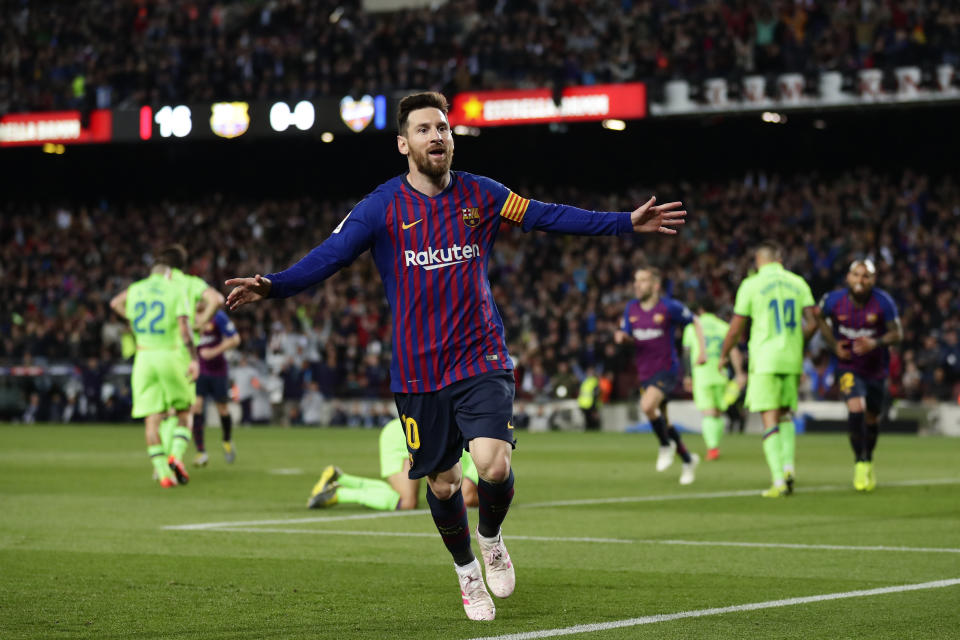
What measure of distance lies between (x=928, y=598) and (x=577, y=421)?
25059 mm

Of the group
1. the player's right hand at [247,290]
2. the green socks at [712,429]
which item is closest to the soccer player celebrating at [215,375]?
the green socks at [712,429]

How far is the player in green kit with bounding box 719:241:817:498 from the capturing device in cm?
1448

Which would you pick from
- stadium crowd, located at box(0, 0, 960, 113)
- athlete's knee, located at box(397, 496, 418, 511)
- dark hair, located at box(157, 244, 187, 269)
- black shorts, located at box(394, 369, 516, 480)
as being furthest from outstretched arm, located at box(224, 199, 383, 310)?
stadium crowd, located at box(0, 0, 960, 113)

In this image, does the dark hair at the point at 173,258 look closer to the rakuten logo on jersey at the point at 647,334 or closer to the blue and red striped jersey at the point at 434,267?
the rakuten logo on jersey at the point at 647,334

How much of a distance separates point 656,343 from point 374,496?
233 inches

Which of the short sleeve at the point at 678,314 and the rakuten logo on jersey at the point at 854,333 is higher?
the short sleeve at the point at 678,314

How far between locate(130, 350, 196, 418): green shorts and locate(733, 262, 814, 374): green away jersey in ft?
18.4

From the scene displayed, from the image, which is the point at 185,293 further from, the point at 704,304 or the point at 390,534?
the point at 704,304

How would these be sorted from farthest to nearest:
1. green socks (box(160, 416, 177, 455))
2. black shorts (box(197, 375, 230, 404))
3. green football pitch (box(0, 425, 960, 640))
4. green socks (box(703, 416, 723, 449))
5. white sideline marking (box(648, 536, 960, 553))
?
black shorts (box(197, 375, 230, 404))
green socks (box(703, 416, 723, 449))
green socks (box(160, 416, 177, 455))
white sideline marking (box(648, 536, 960, 553))
green football pitch (box(0, 425, 960, 640))

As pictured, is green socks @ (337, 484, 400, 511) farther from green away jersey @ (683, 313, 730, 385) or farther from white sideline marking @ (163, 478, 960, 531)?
green away jersey @ (683, 313, 730, 385)

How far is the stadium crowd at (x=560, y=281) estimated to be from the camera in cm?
3228

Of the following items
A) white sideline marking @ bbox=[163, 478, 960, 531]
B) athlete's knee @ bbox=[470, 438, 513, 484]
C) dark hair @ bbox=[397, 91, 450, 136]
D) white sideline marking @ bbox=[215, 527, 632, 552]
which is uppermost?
dark hair @ bbox=[397, 91, 450, 136]

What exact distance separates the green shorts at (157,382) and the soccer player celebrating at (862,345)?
21.0 feet

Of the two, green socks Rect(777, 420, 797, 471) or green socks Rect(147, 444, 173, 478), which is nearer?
green socks Rect(777, 420, 797, 471)
